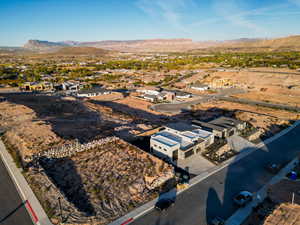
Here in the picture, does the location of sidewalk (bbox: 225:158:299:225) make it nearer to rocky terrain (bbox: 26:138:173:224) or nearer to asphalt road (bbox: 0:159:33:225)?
rocky terrain (bbox: 26:138:173:224)

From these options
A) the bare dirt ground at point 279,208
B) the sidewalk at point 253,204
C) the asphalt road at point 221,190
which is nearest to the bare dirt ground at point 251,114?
the asphalt road at point 221,190

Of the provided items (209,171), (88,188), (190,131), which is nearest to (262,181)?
(209,171)

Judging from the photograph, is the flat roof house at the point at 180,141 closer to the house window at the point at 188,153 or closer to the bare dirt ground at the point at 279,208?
the house window at the point at 188,153

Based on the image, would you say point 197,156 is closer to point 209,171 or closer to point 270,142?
point 209,171

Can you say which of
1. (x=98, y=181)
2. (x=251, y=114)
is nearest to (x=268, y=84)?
(x=251, y=114)

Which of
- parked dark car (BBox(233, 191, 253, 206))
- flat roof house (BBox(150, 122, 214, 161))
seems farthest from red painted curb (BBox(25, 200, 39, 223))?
parked dark car (BBox(233, 191, 253, 206))

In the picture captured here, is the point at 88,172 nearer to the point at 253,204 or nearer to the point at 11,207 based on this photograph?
the point at 11,207
